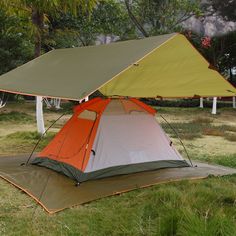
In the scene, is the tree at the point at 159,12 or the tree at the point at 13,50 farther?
the tree at the point at 159,12

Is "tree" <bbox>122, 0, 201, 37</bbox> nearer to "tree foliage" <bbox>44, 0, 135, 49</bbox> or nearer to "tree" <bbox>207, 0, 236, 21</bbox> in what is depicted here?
"tree" <bbox>207, 0, 236, 21</bbox>

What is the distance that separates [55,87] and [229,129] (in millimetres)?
8536

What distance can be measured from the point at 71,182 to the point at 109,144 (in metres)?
0.84

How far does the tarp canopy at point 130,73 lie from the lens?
211 inches

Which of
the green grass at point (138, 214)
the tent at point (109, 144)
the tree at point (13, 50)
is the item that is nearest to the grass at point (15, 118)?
the tree at point (13, 50)

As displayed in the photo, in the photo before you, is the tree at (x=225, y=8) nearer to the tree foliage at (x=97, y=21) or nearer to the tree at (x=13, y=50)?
the tree foliage at (x=97, y=21)

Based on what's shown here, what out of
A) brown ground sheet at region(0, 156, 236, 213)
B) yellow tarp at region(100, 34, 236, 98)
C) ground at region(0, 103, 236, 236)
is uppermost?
yellow tarp at region(100, 34, 236, 98)

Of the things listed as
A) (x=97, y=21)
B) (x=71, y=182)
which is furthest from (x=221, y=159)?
(x=97, y=21)

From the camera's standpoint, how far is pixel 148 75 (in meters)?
6.17

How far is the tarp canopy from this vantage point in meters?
5.35

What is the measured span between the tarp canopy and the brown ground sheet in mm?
1232

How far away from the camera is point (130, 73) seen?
20.1 feet

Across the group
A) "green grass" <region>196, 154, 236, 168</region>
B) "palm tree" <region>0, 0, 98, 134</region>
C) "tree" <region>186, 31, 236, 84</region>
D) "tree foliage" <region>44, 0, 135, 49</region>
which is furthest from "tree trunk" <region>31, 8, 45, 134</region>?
"tree" <region>186, 31, 236, 84</region>

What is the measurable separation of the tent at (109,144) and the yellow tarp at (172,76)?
0.36 m
